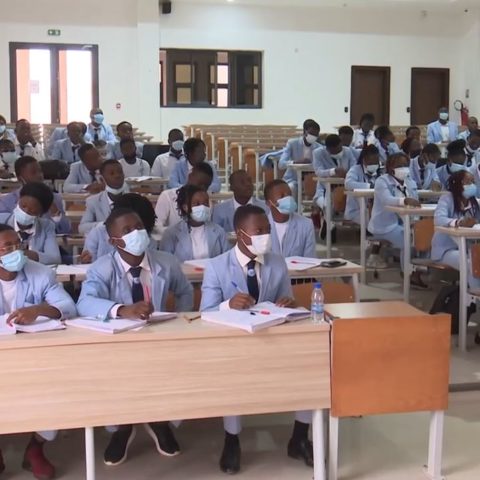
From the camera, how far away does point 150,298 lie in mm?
3287

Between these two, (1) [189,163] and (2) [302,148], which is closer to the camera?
(1) [189,163]

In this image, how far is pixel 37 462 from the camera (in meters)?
3.06

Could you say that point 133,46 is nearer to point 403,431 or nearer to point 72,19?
point 72,19

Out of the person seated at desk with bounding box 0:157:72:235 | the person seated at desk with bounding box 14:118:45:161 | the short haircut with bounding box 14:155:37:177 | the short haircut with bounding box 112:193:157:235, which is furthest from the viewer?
the person seated at desk with bounding box 14:118:45:161

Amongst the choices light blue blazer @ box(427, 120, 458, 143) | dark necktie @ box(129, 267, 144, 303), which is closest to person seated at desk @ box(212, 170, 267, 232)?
dark necktie @ box(129, 267, 144, 303)

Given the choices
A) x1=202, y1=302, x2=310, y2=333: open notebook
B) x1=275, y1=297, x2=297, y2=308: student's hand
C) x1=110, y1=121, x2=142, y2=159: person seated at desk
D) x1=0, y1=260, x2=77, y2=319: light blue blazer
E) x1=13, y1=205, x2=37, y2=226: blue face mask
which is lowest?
x1=202, y1=302, x2=310, y2=333: open notebook

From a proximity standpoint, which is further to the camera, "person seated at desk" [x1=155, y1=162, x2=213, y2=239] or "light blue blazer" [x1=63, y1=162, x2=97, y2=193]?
"light blue blazer" [x1=63, y1=162, x2=97, y2=193]

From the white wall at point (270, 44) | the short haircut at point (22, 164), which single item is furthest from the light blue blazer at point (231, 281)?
the white wall at point (270, 44)

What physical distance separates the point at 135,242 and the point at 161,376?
0.66m

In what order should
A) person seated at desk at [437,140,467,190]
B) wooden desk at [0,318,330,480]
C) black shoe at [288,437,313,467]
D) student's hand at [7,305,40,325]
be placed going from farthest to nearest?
1. person seated at desk at [437,140,467,190]
2. black shoe at [288,437,313,467]
3. student's hand at [7,305,40,325]
4. wooden desk at [0,318,330,480]

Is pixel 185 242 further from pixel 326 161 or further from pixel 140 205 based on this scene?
pixel 326 161

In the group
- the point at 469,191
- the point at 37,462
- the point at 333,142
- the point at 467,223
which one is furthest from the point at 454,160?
the point at 37,462

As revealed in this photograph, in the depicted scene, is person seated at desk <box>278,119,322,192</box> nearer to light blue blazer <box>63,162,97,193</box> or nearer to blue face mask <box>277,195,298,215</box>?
light blue blazer <box>63,162,97,193</box>

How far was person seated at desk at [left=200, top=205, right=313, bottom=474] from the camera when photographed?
10.5 feet
